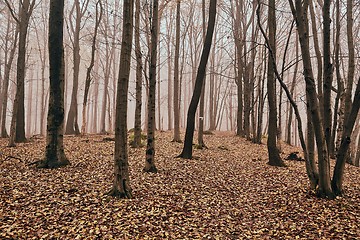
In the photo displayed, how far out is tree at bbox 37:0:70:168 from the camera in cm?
746

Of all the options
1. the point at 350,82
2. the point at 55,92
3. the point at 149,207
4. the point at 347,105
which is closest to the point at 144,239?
the point at 149,207

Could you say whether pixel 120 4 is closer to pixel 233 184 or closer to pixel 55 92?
pixel 55 92

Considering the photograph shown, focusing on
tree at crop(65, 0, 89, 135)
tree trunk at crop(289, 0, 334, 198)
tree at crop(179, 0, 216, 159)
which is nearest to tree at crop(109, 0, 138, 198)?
tree trunk at crop(289, 0, 334, 198)

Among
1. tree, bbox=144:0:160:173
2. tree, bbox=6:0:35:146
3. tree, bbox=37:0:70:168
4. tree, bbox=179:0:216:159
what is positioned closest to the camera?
tree, bbox=37:0:70:168

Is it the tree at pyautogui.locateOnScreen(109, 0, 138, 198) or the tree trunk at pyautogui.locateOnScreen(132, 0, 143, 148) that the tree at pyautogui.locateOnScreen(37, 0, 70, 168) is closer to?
the tree at pyautogui.locateOnScreen(109, 0, 138, 198)

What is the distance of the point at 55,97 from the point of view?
7523 mm

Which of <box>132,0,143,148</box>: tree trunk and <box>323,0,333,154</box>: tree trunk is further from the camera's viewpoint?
<box>132,0,143,148</box>: tree trunk

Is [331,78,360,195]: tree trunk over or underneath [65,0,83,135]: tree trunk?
underneath

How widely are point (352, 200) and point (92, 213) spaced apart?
566 cm

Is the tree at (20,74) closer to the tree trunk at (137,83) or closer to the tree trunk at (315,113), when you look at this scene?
the tree trunk at (137,83)

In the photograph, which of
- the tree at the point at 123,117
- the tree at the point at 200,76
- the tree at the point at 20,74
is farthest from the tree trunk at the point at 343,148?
the tree at the point at 20,74

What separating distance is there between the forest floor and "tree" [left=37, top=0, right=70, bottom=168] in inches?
18.4

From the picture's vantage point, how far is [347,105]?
8.03 metres

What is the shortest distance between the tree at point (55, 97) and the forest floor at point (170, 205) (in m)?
0.47
